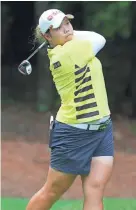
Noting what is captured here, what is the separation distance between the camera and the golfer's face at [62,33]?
14.9 ft

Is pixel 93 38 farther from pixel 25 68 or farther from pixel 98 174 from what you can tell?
pixel 98 174

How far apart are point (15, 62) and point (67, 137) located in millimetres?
10683

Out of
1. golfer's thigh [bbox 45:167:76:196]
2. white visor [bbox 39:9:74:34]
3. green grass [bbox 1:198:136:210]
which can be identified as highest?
white visor [bbox 39:9:74:34]

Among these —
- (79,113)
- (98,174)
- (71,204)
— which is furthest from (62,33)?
(71,204)

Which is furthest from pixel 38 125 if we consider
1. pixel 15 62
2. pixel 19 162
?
pixel 15 62

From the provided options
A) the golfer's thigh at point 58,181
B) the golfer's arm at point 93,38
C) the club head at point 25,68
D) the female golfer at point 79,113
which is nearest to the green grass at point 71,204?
the golfer's thigh at point 58,181

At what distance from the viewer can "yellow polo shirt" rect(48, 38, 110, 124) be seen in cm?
447

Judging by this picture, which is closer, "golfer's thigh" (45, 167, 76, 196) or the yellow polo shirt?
the yellow polo shirt

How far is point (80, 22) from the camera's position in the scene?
37.3 ft

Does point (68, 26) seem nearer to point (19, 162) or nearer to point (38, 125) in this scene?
point (19, 162)

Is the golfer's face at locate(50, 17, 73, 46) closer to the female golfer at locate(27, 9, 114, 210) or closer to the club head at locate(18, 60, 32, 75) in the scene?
the female golfer at locate(27, 9, 114, 210)

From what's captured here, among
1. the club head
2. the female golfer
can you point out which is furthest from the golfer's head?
the club head

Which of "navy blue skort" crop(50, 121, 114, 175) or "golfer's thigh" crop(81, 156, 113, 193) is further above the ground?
"navy blue skort" crop(50, 121, 114, 175)

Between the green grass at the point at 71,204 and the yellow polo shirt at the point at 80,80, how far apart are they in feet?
5.83
